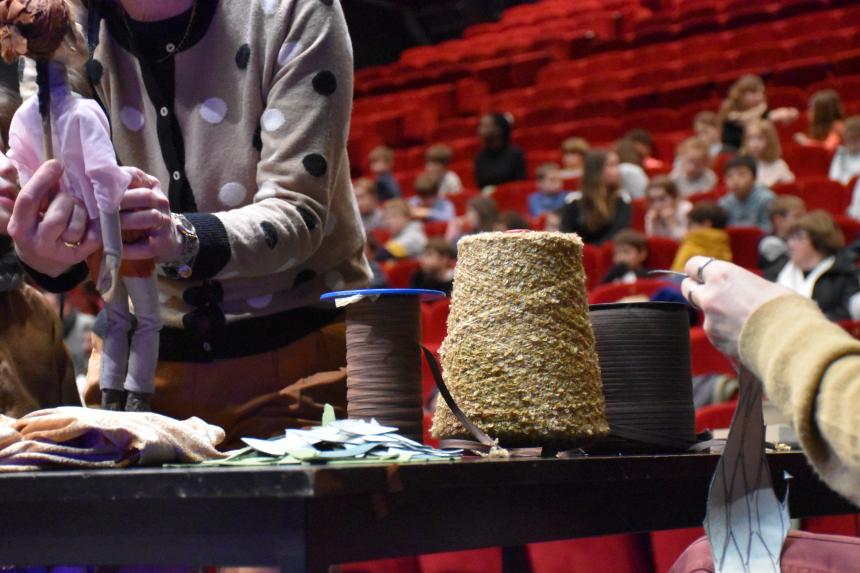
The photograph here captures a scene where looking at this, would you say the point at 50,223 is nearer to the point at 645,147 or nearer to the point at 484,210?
the point at 484,210

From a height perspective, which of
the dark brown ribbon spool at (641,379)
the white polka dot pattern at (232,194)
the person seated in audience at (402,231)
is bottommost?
the person seated in audience at (402,231)

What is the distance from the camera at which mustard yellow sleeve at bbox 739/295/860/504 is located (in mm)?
798

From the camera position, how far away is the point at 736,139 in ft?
22.4

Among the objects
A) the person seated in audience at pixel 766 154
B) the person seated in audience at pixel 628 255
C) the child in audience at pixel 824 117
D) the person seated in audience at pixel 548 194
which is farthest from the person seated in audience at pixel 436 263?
the child in audience at pixel 824 117

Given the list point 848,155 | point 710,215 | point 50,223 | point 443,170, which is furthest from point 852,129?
point 50,223

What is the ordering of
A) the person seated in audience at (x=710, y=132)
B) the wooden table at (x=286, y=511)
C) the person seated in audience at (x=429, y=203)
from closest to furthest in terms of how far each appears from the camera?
the wooden table at (x=286, y=511)
the person seated in audience at (x=429, y=203)
the person seated in audience at (x=710, y=132)

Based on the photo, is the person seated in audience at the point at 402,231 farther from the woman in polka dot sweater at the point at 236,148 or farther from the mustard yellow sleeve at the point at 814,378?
the mustard yellow sleeve at the point at 814,378

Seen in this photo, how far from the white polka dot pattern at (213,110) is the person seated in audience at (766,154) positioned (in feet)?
16.0

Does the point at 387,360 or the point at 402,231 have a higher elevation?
the point at 387,360

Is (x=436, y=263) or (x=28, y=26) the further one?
(x=436, y=263)

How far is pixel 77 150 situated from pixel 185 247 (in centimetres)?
13

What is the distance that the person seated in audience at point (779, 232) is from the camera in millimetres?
4664

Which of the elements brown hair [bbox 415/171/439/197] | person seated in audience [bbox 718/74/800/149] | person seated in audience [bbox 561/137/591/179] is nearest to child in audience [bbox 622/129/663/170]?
person seated in audience [bbox 561/137/591/179]

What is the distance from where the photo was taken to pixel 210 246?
3.62ft
